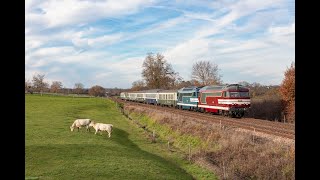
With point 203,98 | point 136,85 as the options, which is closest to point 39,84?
point 136,85

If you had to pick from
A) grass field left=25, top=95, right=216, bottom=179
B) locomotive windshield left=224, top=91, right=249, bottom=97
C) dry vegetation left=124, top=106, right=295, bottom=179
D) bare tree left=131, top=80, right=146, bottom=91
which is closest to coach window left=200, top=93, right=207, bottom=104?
locomotive windshield left=224, top=91, right=249, bottom=97

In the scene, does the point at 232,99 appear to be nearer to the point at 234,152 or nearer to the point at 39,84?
the point at 234,152

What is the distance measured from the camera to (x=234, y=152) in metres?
22.9

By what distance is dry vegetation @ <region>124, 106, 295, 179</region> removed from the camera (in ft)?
61.3

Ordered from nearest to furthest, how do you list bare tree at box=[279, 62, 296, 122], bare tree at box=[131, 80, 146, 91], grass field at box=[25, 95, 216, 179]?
grass field at box=[25, 95, 216, 179] → bare tree at box=[279, 62, 296, 122] → bare tree at box=[131, 80, 146, 91]

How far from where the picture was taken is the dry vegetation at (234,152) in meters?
18.7

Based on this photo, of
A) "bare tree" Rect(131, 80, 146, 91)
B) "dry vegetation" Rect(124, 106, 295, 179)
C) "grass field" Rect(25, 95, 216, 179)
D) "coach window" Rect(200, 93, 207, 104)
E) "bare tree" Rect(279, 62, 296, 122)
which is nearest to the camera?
"grass field" Rect(25, 95, 216, 179)

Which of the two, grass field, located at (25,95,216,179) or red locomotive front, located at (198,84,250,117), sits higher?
red locomotive front, located at (198,84,250,117)

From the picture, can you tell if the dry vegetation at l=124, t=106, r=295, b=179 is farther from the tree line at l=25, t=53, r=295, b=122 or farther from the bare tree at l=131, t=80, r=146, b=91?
the bare tree at l=131, t=80, r=146, b=91

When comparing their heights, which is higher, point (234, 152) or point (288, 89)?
point (288, 89)

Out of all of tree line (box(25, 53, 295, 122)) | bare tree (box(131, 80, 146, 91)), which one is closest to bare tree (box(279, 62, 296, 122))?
tree line (box(25, 53, 295, 122))

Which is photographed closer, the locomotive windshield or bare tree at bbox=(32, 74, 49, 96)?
the locomotive windshield

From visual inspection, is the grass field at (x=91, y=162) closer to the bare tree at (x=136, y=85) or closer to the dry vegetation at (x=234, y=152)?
the dry vegetation at (x=234, y=152)

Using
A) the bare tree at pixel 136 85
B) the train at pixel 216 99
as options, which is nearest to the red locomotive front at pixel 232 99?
the train at pixel 216 99
